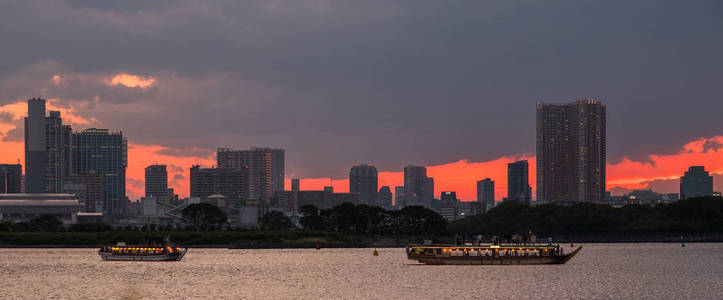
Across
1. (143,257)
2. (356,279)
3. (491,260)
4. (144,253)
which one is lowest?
(143,257)

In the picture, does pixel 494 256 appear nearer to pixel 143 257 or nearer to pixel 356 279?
pixel 356 279

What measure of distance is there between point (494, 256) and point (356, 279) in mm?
33072

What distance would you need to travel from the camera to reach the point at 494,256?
14438 cm

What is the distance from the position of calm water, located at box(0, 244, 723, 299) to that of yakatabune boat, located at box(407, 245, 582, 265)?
8.39 feet

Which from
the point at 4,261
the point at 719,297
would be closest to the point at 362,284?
the point at 719,297

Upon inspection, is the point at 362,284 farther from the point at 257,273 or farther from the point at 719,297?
the point at 719,297

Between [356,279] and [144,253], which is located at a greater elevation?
[144,253]

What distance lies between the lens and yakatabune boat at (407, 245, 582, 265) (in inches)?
5679

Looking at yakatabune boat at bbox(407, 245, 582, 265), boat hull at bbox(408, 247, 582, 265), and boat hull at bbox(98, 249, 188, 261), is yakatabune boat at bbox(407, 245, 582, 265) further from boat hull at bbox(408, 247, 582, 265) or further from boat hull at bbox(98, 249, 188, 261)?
boat hull at bbox(98, 249, 188, 261)

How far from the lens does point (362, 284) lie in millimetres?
112250

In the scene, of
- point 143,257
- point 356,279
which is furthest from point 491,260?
point 143,257

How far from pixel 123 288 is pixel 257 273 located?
26485mm

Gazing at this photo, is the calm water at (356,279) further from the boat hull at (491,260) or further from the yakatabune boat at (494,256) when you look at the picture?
the yakatabune boat at (494,256)

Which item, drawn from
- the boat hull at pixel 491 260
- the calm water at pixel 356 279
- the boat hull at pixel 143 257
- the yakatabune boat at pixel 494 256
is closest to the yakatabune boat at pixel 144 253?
the boat hull at pixel 143 257
